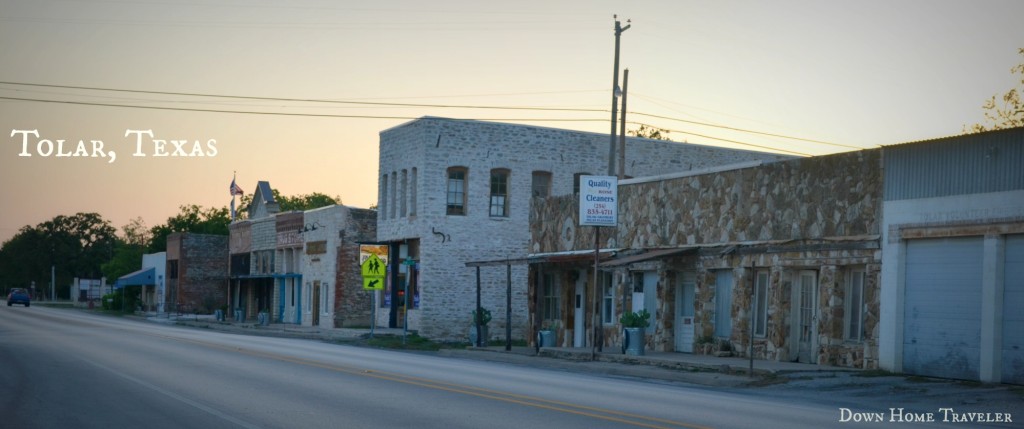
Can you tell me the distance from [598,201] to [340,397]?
15723mm

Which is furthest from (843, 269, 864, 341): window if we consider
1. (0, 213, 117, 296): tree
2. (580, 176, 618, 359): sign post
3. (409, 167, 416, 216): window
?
(0, 213, 117, 296): tree

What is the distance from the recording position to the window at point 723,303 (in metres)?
30.8

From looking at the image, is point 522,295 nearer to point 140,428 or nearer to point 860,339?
point 860,339

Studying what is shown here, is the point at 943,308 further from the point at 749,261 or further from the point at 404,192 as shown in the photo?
the point at 404,192

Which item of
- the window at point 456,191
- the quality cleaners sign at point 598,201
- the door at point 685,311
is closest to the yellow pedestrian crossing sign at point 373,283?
the window at point 456,191

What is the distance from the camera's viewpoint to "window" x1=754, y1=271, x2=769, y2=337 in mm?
29562

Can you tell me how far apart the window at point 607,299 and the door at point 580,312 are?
3.20ft

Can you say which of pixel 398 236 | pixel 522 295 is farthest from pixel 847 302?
pixel 398 236

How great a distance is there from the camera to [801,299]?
2853 cm

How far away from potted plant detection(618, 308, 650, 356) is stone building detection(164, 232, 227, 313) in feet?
184

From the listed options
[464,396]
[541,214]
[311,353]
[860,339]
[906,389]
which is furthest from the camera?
[541,214]

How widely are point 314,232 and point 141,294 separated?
149ft

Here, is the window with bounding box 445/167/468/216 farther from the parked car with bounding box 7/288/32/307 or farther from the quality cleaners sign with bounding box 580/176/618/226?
the parked car with bounding box 7/288/32/307

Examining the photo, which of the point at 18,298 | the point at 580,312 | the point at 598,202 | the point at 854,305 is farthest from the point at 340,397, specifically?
the point at 18,298
